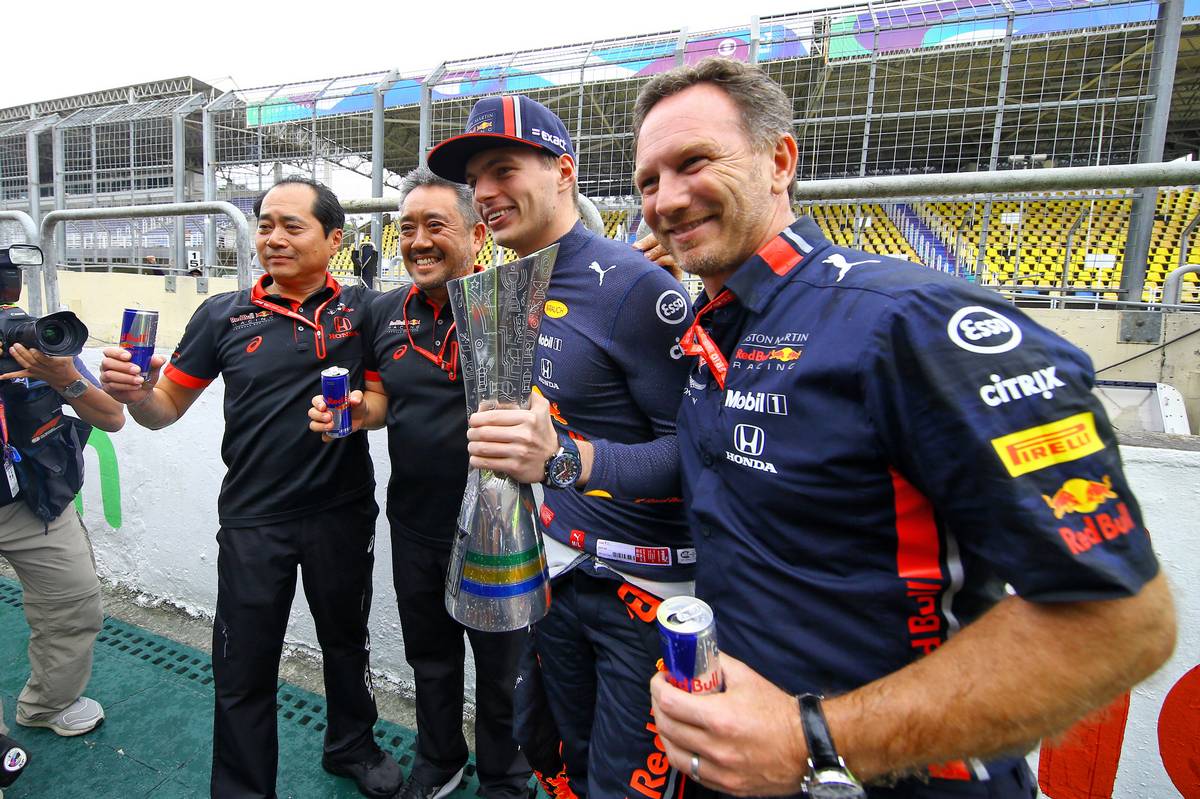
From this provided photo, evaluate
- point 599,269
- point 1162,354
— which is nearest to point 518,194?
point 599,269

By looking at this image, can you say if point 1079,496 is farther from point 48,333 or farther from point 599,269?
point 48,333

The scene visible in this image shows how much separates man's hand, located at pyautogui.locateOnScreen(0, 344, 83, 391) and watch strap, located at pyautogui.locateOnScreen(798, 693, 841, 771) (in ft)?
7.41

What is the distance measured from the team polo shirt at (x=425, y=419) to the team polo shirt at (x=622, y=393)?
53cm

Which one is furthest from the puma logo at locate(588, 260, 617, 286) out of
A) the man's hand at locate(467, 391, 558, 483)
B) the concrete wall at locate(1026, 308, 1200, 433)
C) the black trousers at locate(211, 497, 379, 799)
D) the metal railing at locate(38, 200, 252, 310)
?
the concrete wall at locate(1026, 308, 1200, 433)

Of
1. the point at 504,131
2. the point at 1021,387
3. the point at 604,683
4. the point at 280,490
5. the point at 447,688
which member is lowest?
the point at 447,688

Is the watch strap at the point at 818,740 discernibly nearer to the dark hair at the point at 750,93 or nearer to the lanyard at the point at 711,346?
the lanyard at the point at 711,346

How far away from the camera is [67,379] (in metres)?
1.99

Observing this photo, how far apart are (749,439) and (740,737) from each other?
0.42 meters

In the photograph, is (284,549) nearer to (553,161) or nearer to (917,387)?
(553,161)

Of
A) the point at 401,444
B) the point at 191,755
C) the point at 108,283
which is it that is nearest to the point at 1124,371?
the point at 401,444

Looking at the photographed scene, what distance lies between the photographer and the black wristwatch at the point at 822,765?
74 centimetres

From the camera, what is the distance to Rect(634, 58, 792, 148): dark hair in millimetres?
1162

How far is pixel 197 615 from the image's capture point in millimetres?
3371

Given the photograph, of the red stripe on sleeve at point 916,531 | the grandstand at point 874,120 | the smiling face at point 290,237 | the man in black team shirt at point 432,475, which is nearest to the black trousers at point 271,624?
the man in black team shirt at point 432,475
